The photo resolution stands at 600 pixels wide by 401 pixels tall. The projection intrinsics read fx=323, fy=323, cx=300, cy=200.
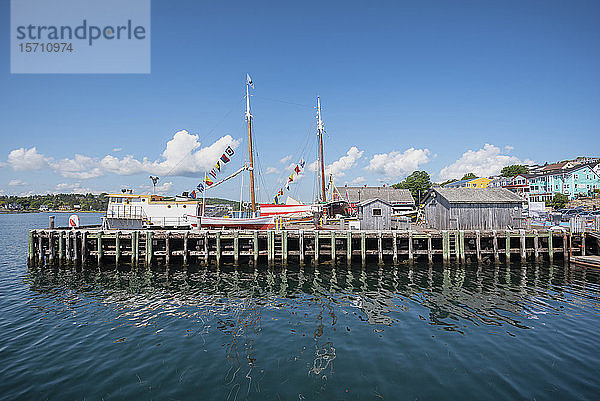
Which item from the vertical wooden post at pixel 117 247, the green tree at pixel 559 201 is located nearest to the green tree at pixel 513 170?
the green tree at pixel 559 201

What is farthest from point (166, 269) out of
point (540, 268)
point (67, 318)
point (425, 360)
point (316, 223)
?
point (540, 268)

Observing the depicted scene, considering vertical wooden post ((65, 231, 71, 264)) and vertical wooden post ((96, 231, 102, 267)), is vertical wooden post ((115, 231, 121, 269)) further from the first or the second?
vertical wooden post ((65, 231, 71, 264))

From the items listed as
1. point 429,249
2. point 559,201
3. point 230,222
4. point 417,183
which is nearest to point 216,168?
point 230,222

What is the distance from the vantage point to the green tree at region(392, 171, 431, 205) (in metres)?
80.1

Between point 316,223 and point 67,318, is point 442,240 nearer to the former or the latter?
point 316,223

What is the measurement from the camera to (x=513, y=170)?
11175 cm

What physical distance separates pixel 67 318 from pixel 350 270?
1741 centimetres

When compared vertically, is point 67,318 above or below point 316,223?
below

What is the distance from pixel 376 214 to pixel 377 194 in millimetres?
31371

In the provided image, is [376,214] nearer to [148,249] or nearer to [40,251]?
[148,249]

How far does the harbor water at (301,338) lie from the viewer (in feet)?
29.9

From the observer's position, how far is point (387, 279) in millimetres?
21844

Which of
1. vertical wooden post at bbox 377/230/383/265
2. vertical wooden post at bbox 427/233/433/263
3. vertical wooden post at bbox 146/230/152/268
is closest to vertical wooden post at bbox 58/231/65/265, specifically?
vertical wooden post at bbox 146/230/152/268

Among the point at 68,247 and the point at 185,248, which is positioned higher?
the point at 68,247
